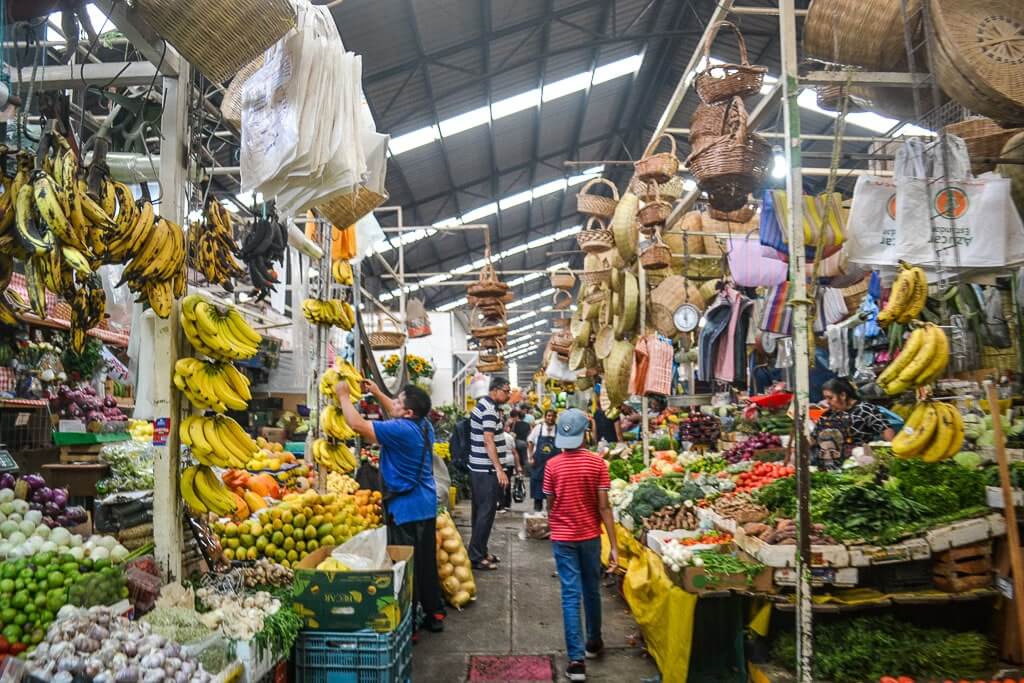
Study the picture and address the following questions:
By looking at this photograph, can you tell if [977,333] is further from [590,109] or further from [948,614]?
[590,109]

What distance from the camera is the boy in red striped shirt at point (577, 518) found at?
425 centimetres

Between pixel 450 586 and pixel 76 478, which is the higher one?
pixel 76 478

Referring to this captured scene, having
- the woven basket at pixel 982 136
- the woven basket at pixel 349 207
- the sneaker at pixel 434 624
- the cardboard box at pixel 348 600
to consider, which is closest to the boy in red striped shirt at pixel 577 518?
the sneaker at pixel 434 624

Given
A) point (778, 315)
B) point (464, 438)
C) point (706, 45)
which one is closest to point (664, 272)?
point (778, 315)

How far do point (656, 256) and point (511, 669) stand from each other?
3.81 meters


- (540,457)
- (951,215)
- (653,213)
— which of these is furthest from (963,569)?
(540,457)

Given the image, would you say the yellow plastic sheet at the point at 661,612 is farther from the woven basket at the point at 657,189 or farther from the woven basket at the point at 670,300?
the woven basket at the point at 657,189

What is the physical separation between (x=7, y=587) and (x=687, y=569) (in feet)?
10.2

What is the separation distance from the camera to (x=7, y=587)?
2602mm

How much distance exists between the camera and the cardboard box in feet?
10.7

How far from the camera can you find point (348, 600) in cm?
328

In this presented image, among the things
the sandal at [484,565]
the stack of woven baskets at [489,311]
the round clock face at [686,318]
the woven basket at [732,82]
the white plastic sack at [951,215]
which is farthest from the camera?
the stack of woven baskets at [489,311]

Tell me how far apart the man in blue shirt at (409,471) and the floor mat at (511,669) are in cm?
71

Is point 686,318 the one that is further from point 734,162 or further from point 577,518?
point 577,518
